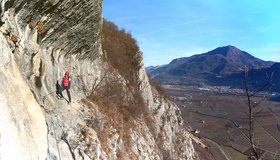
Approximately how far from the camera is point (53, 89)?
56.4 feet

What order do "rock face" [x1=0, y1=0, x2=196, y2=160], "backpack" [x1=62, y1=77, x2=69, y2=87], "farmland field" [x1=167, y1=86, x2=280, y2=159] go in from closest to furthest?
"rock face" [x1=0, y1=0, x2=196, y2=160] → "backpack" [x1=62, y1=77, x2=69, y2=87] → "farmland field" [x1=167, y1=86, x2=280, y2=159]

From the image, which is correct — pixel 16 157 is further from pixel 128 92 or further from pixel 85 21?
pixel 128 92

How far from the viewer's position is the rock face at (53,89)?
11.1 metres

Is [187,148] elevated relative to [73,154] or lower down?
lower down

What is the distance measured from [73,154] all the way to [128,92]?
1909 cm

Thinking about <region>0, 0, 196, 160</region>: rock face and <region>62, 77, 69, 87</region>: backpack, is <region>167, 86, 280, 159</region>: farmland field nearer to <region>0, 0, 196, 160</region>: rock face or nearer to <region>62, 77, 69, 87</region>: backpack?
<region>0, 0, 196, 160</region>: rock face

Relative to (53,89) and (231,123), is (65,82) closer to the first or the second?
(53,89)

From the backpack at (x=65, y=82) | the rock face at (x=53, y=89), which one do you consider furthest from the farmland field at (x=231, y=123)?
the backpack at (x=65, y=82)

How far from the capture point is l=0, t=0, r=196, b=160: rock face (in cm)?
1109

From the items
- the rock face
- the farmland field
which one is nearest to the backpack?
the rock face

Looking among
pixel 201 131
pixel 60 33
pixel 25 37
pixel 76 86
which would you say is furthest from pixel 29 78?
pixel 201 131

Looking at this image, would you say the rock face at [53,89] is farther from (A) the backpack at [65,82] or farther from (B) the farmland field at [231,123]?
(B) the farmland field at [231,123]

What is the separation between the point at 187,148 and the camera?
1999 inches

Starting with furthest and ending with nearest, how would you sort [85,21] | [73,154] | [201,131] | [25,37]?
[201,131], [85,21], [73,154], [25,37]
